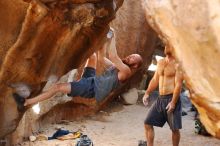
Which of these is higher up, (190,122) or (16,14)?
(16,14)

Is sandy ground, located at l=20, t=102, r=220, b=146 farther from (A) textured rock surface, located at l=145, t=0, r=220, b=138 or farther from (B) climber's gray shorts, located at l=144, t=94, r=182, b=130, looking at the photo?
(A) textured rock surface, located at l=145, t=0, r=220, b=138

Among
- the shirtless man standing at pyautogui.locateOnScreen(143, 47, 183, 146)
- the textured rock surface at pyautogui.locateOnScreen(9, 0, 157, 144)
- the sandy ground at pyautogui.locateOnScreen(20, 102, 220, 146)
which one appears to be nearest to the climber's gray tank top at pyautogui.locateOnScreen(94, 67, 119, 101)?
the shirtless man standing at pyautogui.locateOnScreen(143, 47, 183, 146)

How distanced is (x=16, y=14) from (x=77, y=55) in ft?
3.58

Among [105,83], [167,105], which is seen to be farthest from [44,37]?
[167,105]

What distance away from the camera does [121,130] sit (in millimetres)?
9445

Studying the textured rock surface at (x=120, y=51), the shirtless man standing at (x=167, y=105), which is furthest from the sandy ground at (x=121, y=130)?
the shirtless man standing at (x=167, y=105)

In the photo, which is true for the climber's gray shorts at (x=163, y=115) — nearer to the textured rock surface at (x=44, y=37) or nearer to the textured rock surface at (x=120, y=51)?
the textured rock surface at (x=44, y=37)

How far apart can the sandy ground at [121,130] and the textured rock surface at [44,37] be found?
1984mm

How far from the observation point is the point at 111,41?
6.39 metres

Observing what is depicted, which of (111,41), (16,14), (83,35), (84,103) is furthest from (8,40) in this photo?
(84,103)

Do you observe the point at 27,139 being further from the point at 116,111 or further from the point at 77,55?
the point at 116,111

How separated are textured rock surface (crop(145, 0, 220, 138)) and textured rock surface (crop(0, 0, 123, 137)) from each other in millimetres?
2307

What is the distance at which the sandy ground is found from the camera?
8.15 meters

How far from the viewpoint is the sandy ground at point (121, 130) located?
321 inches
